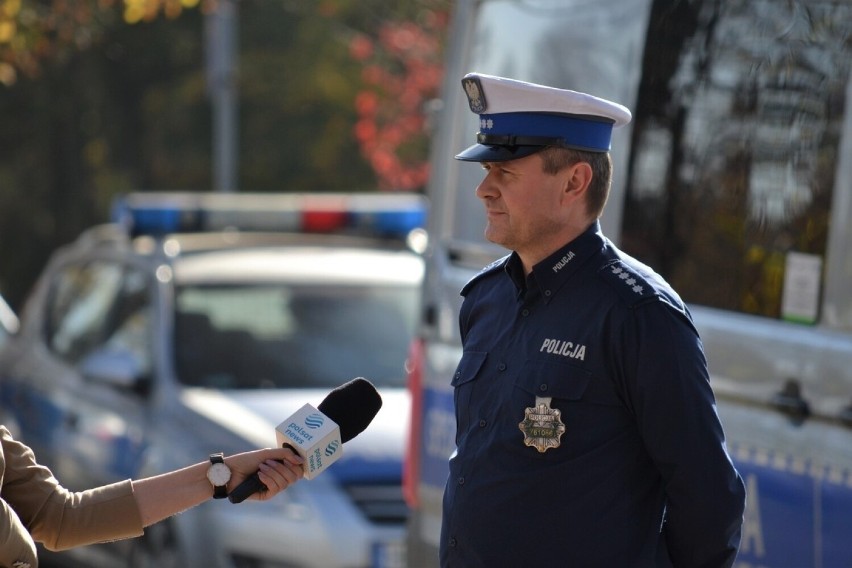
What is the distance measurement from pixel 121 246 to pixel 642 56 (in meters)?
4.19

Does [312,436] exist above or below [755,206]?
below

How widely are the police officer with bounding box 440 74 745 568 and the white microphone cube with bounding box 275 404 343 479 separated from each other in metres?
0.26

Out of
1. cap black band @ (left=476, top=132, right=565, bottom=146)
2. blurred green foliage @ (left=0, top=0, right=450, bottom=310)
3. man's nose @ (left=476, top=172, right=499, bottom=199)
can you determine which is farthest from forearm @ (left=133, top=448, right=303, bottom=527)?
blurred green foliage @ (left=0, top=0, right=450, bottom=310)

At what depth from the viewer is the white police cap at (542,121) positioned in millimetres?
3066

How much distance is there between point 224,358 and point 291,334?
0.38 meters

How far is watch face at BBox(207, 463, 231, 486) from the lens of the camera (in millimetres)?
3209

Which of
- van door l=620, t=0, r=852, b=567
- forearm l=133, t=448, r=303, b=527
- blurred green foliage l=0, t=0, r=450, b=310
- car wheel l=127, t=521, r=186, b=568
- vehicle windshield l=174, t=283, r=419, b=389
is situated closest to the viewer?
forearm l=133, t=448, r=303, b=527

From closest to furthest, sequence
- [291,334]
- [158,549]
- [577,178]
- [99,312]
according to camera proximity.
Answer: [577,178]
[158,549]
[291,334]
[99,312]

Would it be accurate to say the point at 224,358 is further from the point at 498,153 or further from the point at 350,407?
the point at 498,153

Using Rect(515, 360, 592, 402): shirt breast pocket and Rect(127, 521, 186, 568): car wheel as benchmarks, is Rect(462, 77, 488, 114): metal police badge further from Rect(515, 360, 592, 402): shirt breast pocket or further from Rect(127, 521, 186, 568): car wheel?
Rect(127, 521, 186, 568): car wheel

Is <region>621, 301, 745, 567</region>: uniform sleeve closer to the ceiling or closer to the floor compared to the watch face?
closer to the ceiling

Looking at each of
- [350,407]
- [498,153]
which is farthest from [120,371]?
[498,153]

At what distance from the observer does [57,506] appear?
10.5ft

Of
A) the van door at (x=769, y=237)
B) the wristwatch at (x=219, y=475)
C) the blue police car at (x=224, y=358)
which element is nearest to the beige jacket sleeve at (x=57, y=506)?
the wristwatch at (x=219, y=475)
